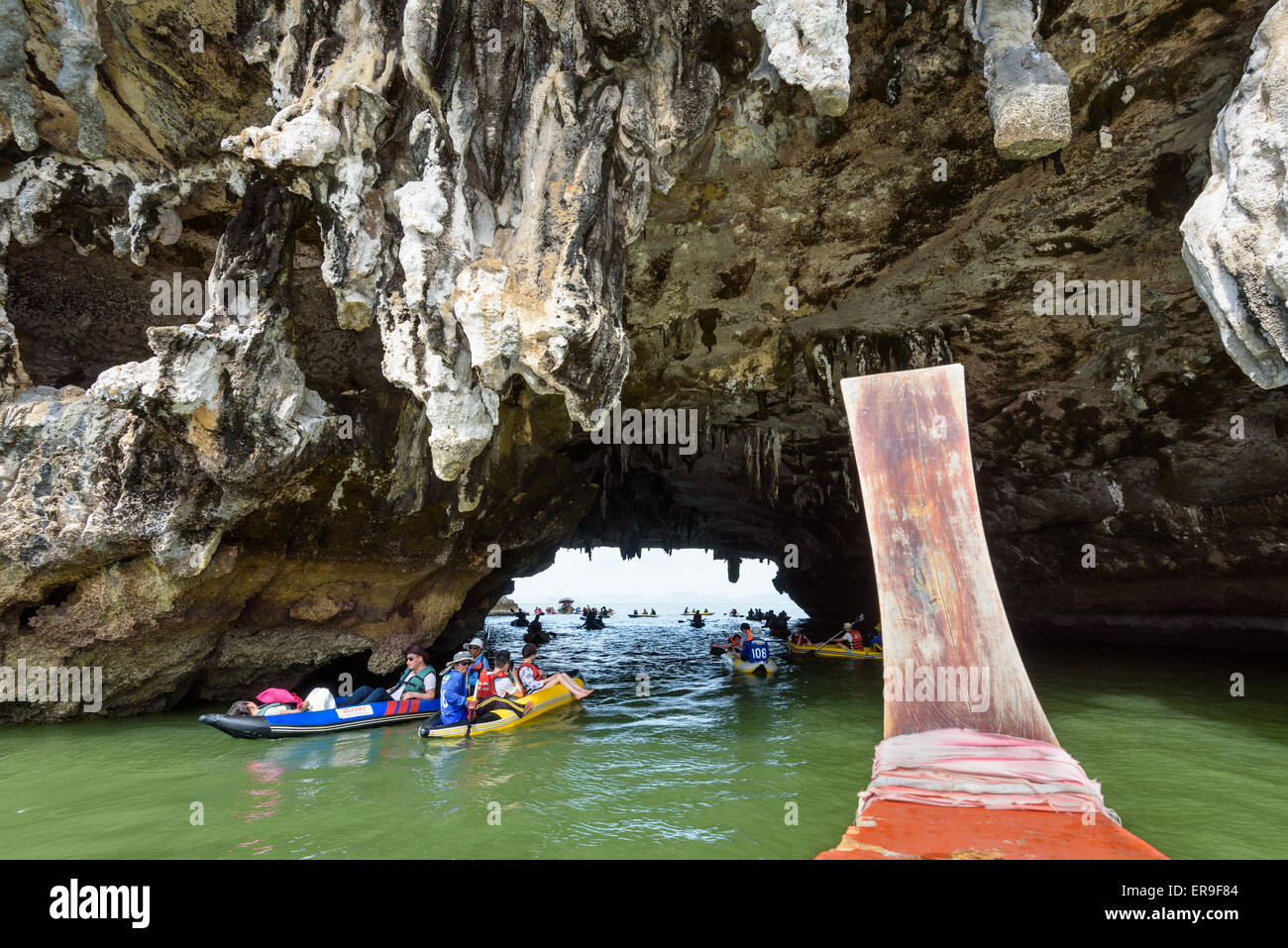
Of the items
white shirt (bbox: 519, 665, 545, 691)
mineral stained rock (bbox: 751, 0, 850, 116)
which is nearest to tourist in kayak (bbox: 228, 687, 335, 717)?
white shirt (bbox: 519, 665, 545, 691)

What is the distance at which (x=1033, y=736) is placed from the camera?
3.89 meters

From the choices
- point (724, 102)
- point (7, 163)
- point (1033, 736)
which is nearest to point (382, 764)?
point (1033, 736)

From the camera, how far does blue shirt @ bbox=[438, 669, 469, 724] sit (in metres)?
8.98

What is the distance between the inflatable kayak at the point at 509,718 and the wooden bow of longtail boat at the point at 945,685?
6.30 metres

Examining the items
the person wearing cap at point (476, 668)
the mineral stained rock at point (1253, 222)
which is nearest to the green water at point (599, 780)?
the person wearing cap at point (476, 668)

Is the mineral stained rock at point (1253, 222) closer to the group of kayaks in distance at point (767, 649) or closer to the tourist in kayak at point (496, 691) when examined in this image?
the tourist in kayak at point (496, 691)

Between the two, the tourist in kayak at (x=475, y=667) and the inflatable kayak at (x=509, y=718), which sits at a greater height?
the tourist in kayak at (x=475, y=667)

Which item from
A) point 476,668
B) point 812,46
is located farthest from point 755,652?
point 812,46

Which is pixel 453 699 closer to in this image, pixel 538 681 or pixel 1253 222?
pixel 538 681

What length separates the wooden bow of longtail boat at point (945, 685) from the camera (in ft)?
10.1

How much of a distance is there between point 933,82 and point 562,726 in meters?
8.82

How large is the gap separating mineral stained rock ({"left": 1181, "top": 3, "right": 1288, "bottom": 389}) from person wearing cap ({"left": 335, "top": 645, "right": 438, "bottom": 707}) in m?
10.4

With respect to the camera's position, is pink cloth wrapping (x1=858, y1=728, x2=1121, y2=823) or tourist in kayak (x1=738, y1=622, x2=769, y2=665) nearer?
pink cloth wrapping (x1=858, y1=728, x2=1121, y2=823)

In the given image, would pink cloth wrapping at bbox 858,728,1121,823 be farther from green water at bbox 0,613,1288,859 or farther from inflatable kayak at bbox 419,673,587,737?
inflatable kayak at bbox 419,673,587,737
